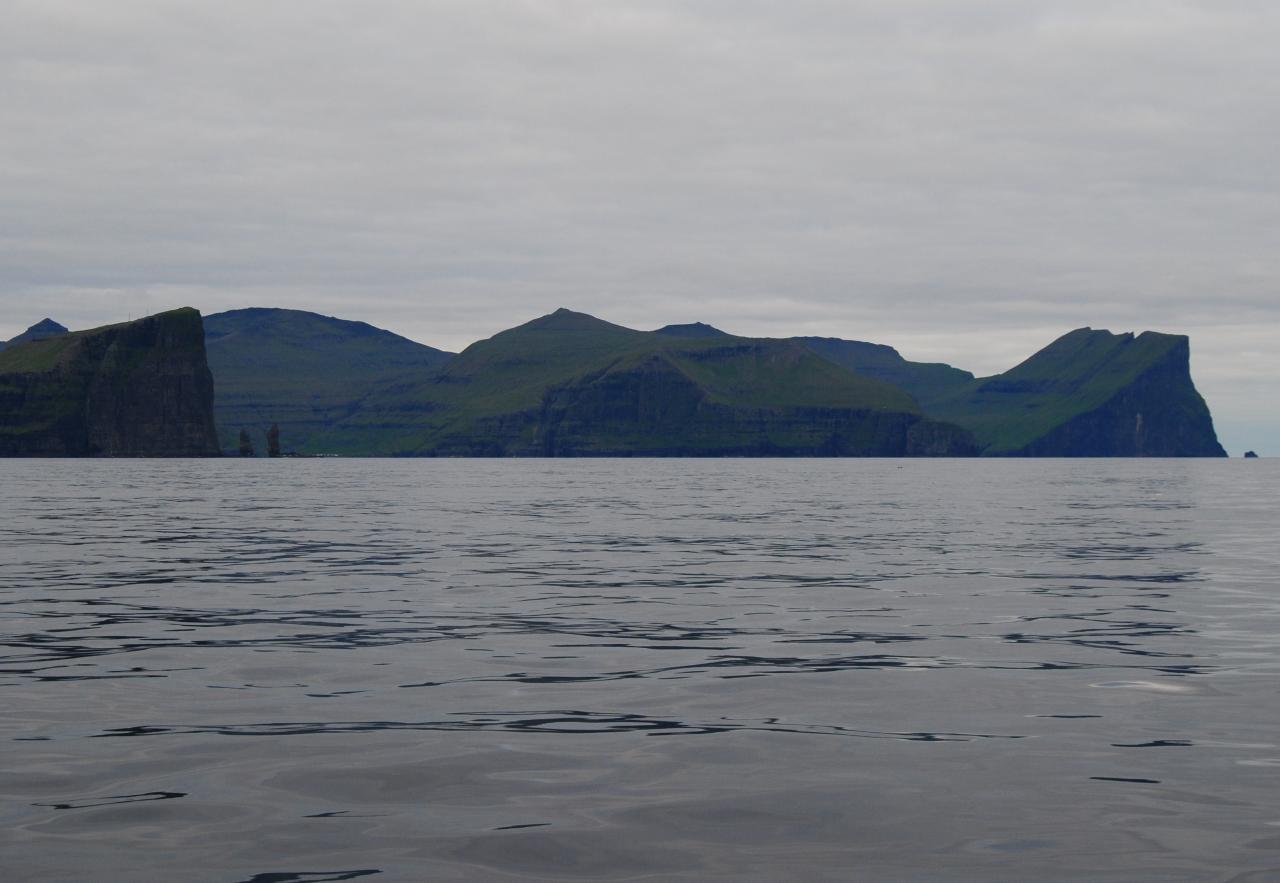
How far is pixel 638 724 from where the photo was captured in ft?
50.7

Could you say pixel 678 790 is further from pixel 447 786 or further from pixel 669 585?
pixel 669 585

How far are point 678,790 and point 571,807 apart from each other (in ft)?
3.74

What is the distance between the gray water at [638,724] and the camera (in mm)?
10430

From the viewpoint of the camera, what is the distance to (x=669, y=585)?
3341cm

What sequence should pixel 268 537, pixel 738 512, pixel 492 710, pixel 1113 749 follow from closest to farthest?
1. pixel 1113 749
2. pixel 492 710
3. pixel 268 537
4. pixel 738 512

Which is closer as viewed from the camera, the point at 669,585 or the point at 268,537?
the point at 669,585

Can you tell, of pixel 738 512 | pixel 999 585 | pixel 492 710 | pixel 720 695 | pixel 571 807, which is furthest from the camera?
pixel 738 512

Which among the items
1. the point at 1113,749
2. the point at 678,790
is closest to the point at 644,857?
the point at 678,790

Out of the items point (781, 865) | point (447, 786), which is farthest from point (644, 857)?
point (447, 786)

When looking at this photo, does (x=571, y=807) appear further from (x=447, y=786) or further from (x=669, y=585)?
(x=669, y=585)

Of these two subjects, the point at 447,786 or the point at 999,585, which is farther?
the point at 999,585

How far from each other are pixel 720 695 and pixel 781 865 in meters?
7.41

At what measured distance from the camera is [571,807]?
11680 millimetres

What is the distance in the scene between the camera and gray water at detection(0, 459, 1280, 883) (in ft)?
34.2
